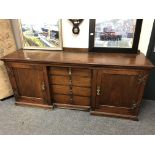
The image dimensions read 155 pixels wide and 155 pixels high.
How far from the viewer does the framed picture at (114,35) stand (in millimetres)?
1727

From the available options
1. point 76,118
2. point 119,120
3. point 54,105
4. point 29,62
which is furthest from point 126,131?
point 29,62

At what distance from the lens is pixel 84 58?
1.73m

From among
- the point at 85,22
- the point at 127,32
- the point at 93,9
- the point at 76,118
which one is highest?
the point at 93,9

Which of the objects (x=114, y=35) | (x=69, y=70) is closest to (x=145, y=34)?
(x=114, y=35)

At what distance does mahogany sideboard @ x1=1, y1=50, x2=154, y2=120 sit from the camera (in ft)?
5.16

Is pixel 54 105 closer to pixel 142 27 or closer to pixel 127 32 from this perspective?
pixel 127 32

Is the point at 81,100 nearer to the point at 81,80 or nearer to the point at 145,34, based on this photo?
the point at 81,80

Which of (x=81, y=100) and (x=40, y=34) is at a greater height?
(x=40, y=34)

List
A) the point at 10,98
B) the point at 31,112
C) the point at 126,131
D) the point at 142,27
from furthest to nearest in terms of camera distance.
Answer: the point at 10,98, the point at 31,112, the point at 142,27, the point at 126,131

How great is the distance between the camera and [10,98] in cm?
227

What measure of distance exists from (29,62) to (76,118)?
3.04 ft

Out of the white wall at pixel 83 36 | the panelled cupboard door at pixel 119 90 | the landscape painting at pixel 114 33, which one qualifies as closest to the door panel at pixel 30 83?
the white wall at pixel 83 36

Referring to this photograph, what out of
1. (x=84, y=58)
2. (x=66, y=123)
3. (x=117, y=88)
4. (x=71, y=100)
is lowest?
(x=66, y=123)

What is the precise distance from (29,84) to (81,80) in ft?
2.31
